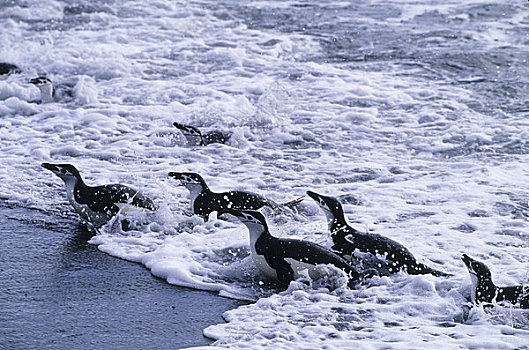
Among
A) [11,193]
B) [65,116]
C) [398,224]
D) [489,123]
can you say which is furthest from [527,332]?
[65,116]

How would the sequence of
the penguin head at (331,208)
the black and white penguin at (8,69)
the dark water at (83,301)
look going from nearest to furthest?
the dark water at (83,301)
the penguin head at (331,208)
the black and white penguin at (8,69)

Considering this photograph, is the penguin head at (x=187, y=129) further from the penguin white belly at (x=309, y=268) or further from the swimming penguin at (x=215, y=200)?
the penguin white belly at (x=309, y=268)

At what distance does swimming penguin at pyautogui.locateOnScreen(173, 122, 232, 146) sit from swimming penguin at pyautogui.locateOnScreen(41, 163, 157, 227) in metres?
2.50

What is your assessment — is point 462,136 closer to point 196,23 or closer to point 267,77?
point 267,77

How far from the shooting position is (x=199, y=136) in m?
9.84

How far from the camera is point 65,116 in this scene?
1095cm

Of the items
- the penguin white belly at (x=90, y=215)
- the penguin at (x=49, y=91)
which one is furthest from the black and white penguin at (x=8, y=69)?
Answer: the penguin white belly at (x=90, y=215)

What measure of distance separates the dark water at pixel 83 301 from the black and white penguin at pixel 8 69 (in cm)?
642

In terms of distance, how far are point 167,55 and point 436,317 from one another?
9944 mm

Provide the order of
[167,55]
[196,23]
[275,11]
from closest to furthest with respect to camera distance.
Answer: [167,55]
[196,23]
[275,11]

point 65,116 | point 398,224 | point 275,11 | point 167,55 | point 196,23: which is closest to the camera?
point 398,224

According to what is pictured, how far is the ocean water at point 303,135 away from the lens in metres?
5.73

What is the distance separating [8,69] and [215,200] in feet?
22.8

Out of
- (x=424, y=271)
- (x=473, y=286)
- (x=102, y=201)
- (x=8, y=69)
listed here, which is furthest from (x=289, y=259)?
(x=8, y=69)
